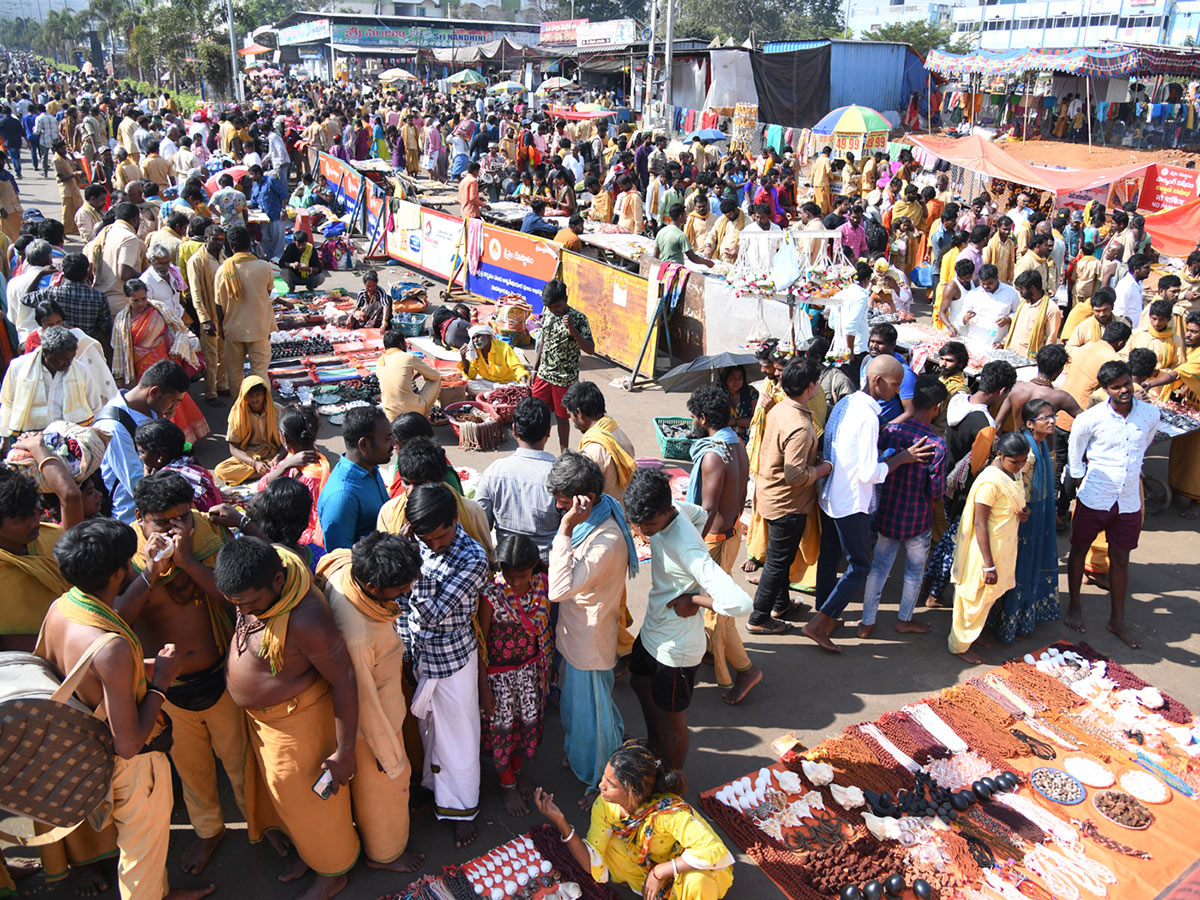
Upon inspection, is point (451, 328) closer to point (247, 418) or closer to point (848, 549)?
point (247, 418)

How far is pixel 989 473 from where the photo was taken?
16.5 ft

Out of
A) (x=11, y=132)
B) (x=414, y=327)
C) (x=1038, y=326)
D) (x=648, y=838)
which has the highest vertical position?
(x=11, y=132)

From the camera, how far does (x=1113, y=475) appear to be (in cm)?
539

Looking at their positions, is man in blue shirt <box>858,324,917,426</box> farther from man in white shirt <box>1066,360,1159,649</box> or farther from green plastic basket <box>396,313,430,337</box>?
green plastic basket <box>396,313,430,337</box>

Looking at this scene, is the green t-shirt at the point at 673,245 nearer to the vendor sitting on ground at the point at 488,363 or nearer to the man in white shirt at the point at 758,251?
the vendor sitting on ground at the point at 488,363

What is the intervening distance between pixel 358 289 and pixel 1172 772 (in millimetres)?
12180

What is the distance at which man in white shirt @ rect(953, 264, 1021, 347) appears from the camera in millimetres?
8211

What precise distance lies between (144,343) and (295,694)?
17.3 ft

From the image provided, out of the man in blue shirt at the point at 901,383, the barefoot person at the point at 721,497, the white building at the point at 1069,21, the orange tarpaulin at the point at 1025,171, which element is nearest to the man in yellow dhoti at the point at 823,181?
the orange tarpaulin at the point at 1025,171

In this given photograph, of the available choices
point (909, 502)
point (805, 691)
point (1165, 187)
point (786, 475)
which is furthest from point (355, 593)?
point (1165, 187)

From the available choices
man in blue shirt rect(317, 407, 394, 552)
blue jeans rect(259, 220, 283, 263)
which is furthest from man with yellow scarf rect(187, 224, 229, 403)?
man in blue shirt rect(317, 407, 394, 552)

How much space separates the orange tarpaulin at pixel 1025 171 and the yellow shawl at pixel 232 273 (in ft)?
38.8

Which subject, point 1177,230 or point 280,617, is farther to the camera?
point 1177,230

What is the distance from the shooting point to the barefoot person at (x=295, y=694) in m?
2.95
